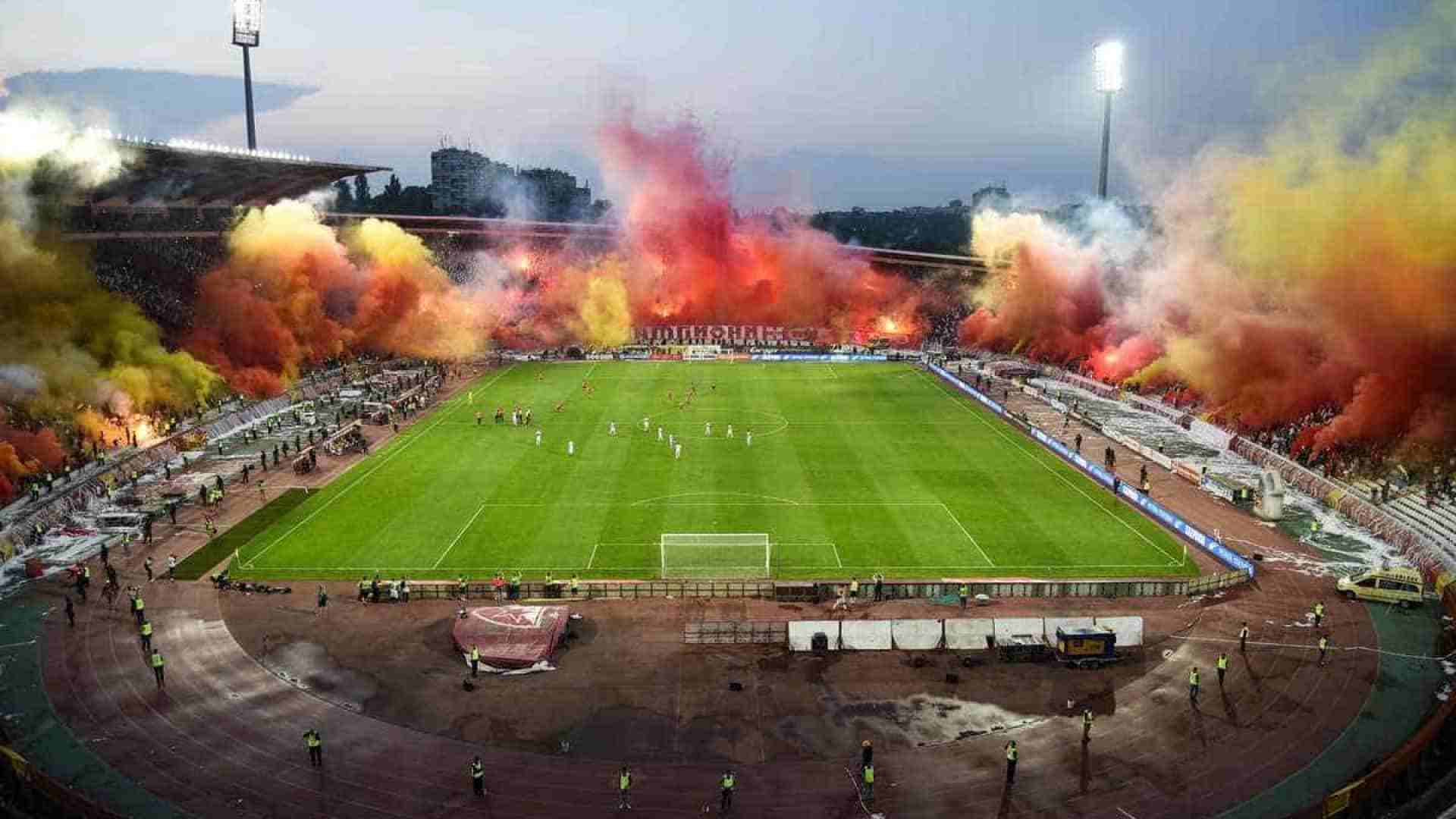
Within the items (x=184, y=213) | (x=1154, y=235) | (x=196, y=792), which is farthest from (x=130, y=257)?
(x=1154, y=235)

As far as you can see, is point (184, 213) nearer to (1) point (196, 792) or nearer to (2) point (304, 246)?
(2) point (304, 246)

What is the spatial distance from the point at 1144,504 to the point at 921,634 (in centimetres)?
1565

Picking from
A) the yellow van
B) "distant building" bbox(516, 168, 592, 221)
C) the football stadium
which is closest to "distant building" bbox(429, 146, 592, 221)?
"distant building" bbox(516, 168, 592, 221)

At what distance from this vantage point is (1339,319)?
145 ft

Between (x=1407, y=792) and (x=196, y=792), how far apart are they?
2202 cm

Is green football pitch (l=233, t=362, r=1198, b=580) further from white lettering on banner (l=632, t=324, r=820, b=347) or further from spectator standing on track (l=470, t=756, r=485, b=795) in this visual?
white lettering on banner (l=632, t=324, r=820, b=347)

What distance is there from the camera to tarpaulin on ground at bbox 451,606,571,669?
2253 centimetres

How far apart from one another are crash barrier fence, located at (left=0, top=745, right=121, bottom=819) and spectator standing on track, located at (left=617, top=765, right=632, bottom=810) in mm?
8424

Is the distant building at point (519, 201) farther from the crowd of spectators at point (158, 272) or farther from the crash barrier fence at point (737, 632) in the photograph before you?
the crash barrier fence at point (737, 632)

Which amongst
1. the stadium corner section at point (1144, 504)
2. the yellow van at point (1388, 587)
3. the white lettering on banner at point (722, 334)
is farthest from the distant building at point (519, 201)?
the yellow van at point (1388, 587)

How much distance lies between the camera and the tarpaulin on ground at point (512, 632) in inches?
887

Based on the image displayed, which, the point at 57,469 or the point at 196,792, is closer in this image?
the point at 196,792

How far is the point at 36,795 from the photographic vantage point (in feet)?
56.7

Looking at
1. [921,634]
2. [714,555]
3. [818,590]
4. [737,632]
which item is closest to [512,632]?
[737,632]
